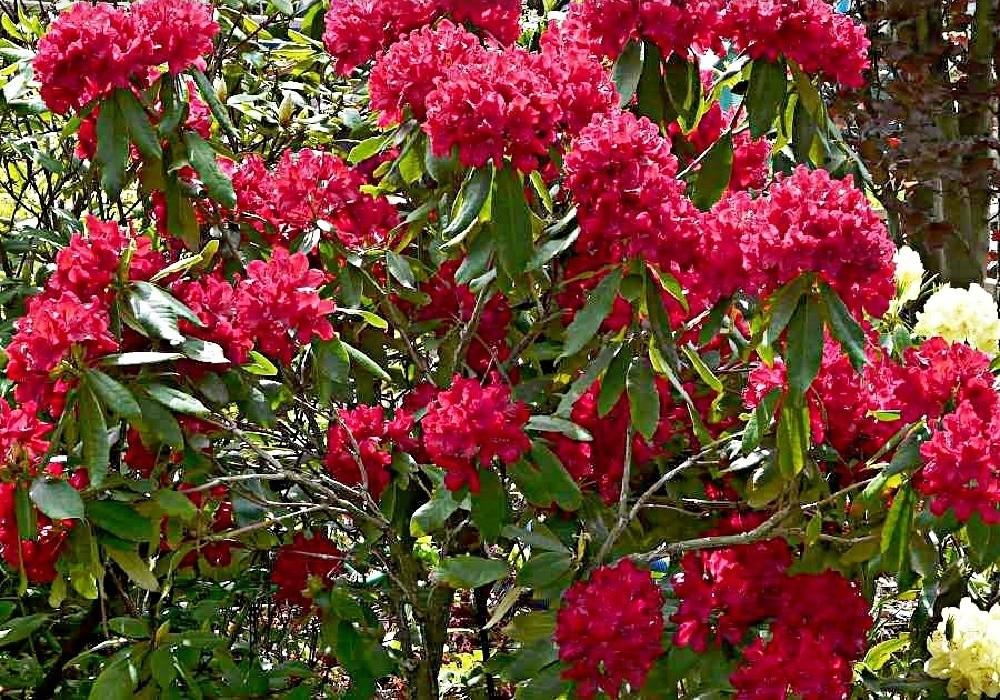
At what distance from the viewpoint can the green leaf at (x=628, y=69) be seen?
65.8 inches

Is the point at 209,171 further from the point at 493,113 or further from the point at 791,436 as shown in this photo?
the point at 791,436

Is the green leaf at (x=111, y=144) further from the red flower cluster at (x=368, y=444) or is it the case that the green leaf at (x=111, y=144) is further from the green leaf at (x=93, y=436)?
the red flower cluster at (x=368, y=444)

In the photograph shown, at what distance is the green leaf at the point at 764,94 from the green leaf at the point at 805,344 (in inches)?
15.2

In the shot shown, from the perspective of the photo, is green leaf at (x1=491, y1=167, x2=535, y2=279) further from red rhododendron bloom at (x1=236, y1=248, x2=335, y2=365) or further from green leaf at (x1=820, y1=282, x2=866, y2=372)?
green leaf at (x1=820, y1=282, x2=866, y2=372)

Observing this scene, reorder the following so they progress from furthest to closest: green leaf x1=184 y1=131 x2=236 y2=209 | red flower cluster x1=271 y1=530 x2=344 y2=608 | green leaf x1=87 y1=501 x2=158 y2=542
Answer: red flower cluster x1=271 y1=530 x2=344 y2=608
green leaf x1=184 y1=131 x2=236 y2=209
green leaf x1=87 y1=501 x2=158 y2=542

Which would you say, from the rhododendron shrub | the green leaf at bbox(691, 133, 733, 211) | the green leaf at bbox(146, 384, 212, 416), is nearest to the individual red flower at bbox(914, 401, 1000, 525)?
the rhododendron shrub

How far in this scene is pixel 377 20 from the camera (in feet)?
6.23

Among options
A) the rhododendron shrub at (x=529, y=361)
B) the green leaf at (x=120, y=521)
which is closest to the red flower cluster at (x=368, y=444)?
the rhododendron shrub at (x=529, y=361)

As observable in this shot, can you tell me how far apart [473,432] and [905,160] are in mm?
2099

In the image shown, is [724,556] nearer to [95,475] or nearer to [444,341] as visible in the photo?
[444,341]

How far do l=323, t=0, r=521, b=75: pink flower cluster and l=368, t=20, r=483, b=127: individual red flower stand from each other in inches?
8.3

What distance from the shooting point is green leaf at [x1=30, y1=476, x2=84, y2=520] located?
4.62 ft

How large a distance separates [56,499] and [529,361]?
2.72 ft

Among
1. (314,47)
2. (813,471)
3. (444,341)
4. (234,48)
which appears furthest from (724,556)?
(234,48)
